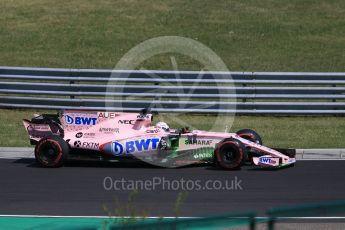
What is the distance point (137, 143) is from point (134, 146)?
75 mm

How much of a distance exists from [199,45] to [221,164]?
10.6 metres

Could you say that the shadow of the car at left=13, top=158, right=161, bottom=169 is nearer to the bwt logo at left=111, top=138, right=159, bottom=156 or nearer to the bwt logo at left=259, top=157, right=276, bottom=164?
the bwt logo at left=111, top=138, right=159, bottom=156

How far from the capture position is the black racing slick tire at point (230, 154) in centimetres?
1448

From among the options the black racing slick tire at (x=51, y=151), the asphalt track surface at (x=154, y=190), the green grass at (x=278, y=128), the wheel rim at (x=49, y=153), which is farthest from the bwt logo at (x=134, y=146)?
the green grass at (x=278, y=128)

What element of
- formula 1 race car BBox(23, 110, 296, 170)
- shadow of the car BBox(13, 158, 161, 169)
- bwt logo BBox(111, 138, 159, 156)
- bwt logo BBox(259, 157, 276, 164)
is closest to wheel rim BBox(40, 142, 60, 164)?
formula 1 race car BBox(23, 110, 296, 170)

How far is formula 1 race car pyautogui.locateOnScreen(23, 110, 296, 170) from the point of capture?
48.1ft

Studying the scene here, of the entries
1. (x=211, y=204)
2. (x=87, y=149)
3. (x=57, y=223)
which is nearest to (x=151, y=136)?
(x=87, y=149)

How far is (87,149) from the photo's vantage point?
1502 cm

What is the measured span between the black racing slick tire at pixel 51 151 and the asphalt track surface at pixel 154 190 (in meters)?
0.15

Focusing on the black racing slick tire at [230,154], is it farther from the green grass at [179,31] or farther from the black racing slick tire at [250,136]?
the green grass at [179,31]

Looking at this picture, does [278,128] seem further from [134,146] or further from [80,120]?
[80,120]

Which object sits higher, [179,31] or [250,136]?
[179,31]

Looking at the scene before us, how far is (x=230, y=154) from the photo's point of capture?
14.6 m

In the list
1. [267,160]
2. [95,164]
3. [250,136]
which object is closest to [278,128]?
[250,136]
